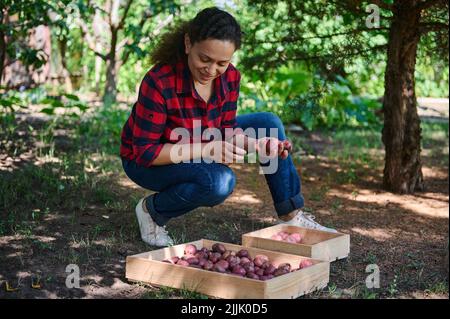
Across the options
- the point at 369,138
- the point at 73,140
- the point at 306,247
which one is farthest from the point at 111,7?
the point at 306,247

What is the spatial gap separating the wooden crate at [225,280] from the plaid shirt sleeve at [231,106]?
80 cm

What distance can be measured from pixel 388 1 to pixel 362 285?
225 cm

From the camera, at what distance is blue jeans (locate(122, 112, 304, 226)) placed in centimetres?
309

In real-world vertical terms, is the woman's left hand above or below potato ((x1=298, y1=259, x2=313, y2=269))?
above

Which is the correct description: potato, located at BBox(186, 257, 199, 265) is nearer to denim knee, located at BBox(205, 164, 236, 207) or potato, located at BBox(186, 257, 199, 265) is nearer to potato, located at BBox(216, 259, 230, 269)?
potato, located at BBox(216, 259, 230, 269)

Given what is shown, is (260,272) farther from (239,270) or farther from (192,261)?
(192,261)

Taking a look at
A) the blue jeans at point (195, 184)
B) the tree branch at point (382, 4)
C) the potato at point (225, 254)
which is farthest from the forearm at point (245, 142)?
the tree branch at point (382, 4)

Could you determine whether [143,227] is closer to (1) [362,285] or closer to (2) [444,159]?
(1) [362,285]

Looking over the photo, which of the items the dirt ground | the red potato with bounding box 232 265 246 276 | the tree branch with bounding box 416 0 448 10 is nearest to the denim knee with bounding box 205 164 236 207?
the dirt ground

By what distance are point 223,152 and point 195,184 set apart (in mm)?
210

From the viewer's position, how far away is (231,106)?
3.34m

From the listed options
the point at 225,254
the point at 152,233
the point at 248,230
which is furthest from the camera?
the point at 248,230

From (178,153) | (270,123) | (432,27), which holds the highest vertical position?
(432,27)

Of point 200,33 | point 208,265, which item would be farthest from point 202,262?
point 200,33
